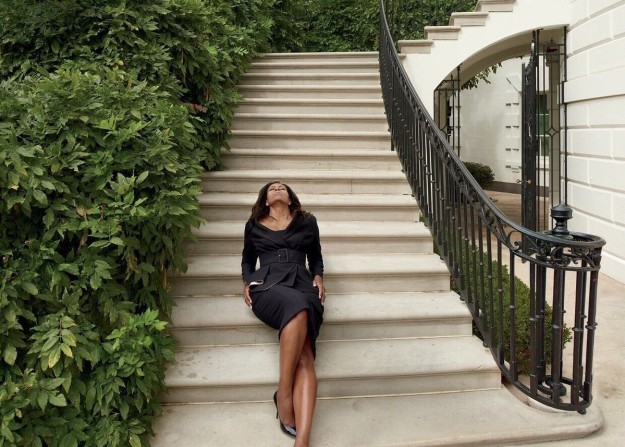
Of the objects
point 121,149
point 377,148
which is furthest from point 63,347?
point 377,148

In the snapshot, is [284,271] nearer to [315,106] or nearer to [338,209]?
[338,209]

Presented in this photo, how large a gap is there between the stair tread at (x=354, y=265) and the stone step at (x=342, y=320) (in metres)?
0.21

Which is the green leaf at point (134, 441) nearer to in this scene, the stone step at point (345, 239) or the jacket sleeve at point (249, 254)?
the jacket sleeve at point (249, 254)

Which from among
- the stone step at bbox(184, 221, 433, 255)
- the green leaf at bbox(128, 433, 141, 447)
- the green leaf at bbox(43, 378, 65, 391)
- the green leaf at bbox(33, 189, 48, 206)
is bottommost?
the green leaf at bbox(128, 433, 141, 447)

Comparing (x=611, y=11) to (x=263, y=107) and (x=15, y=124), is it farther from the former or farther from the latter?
(x=15, y=124)

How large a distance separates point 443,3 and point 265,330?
660 centimetres

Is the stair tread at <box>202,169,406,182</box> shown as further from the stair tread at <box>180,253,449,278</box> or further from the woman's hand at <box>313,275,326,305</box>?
the woman's hand at <box>313,275,326,305</box>

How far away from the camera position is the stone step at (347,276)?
4.15 m

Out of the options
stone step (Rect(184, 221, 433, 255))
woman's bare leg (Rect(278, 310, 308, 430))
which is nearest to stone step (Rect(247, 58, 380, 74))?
stone step (Rect(184, 221, 433, 255))

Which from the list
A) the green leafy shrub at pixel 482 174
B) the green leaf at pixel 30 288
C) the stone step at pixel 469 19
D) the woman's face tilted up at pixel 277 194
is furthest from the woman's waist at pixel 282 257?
the green leafy shrub at pixel 482 174

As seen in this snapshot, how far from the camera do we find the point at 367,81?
733 centimetres

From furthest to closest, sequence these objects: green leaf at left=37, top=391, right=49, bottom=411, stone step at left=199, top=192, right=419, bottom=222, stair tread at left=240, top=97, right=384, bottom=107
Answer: stair tread at left=240, top=97, right=384, bottom=107, stone step at left=199, top=192, right=419, bottom=222, green leaf at left=37, top=391, right=49, bottom=411

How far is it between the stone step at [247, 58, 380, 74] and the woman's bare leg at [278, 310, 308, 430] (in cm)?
523

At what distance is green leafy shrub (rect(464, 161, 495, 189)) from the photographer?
1703 cm
